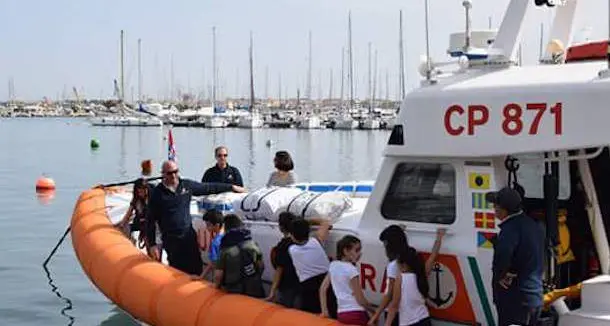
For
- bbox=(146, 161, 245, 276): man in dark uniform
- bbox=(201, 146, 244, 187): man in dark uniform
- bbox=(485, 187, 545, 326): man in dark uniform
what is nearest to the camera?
bbox=(485, 187, 545, 326): man in dark uniform

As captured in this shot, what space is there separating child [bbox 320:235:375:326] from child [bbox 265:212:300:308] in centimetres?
64

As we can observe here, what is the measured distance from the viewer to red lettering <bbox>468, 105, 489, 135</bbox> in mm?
5664

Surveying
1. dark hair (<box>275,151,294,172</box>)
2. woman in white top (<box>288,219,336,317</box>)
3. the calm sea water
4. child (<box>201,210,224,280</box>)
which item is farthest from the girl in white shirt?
the calm sea water

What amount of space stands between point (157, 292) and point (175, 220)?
3.01 ft

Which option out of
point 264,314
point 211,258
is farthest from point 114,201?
point 264,314

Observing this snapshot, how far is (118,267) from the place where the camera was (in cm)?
828

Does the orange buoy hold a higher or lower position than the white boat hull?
lower

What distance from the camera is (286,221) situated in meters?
6.67

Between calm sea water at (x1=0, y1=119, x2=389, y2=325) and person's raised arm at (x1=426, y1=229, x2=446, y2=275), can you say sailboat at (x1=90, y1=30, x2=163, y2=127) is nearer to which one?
calm sea water at (x1=0, y1=119, x2=389, y2=325)

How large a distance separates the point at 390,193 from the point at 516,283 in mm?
1327

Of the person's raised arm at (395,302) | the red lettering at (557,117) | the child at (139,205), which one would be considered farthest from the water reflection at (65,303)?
the red lettering at (557,117)

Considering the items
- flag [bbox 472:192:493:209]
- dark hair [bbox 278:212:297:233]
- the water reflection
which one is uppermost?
flag [bbox 472:192:493:209]

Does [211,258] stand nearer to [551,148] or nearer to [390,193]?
[390,193]

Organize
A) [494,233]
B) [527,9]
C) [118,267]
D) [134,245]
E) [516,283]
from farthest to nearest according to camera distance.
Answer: [134,245] < [118,267] < [527,9] < [494,233] < [516,283]
